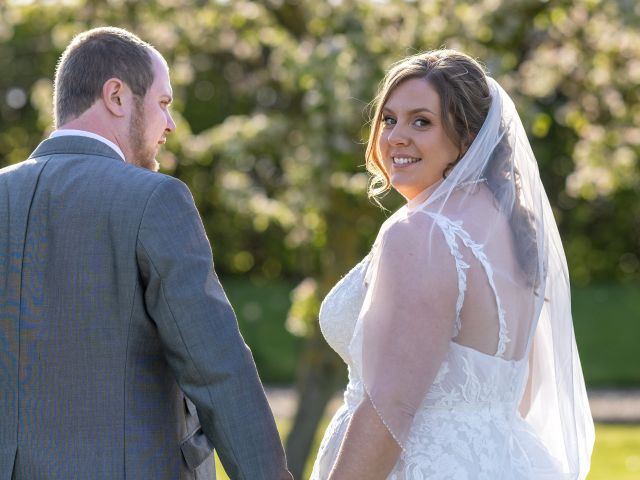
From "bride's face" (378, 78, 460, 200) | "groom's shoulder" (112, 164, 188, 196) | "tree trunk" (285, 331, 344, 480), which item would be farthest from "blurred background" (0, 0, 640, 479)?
"groom's shoulder" (112, 164, 188, 196)

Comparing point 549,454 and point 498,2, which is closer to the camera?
point 549,454

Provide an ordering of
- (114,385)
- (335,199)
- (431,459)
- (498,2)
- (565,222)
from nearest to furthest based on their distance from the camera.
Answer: (114,385)
(431,459)
(498,2)
(335,199)
(565,222)

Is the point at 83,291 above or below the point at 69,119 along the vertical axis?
below

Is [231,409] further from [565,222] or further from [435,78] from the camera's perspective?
[565,222]

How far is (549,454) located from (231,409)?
103 cm

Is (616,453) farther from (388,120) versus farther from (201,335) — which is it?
(201,335)

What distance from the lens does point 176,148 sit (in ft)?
28.2

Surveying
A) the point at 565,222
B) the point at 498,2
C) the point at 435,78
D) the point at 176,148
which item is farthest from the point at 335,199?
the point at 565,222

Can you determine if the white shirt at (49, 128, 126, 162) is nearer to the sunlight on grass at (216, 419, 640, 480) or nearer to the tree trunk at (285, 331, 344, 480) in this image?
the tree trunk at (285, 331, 344, 480)

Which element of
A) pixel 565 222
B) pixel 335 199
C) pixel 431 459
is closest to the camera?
pixel 431 459

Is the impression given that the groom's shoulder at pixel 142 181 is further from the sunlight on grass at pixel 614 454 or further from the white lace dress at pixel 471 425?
the sunlight on grass at pixel 614 454

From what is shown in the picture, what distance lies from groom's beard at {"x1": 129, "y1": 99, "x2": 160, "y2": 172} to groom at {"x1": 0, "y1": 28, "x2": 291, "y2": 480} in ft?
0.33

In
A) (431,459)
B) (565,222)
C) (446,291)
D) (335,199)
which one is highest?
(446,291)

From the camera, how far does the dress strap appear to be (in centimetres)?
305
